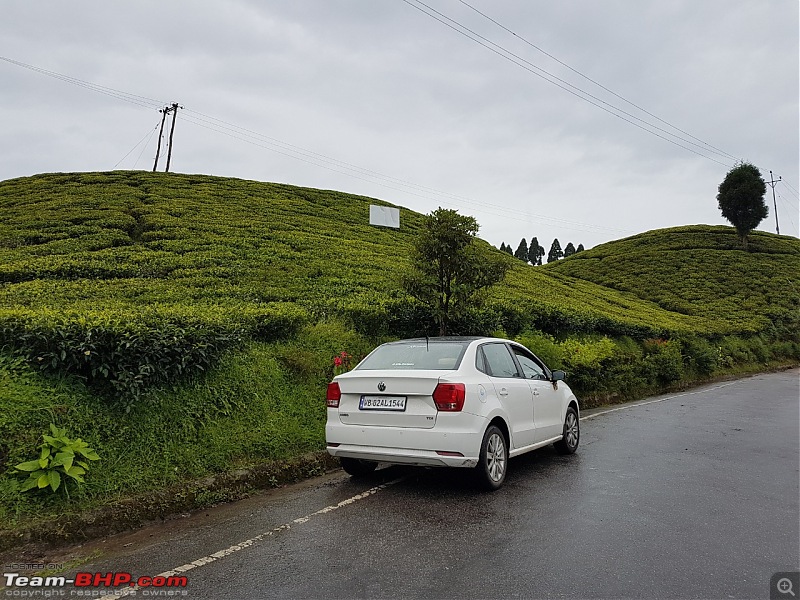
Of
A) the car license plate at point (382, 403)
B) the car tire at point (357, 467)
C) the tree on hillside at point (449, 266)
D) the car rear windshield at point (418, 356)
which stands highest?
the tree on hillside at point (449, 266)

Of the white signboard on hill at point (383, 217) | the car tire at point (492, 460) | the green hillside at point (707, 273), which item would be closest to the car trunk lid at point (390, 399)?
the car tire at point (492, 460)

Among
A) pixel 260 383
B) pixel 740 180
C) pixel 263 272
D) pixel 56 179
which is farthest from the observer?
pixel 740 180

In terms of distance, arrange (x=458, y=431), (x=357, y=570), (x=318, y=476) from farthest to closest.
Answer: (x=318, y=476) < (x=458, y=431) < (x=357, y=570)

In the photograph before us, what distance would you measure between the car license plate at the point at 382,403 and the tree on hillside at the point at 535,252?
333ft

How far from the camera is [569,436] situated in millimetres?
7719

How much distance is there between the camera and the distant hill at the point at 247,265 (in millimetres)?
11891

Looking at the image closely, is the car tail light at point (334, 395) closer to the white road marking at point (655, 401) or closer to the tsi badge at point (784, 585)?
the tsi badge at point (784, 585)

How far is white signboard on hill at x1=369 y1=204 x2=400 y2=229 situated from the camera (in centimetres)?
2633

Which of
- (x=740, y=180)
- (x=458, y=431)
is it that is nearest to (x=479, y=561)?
(x=458, y=431)

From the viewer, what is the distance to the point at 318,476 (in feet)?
21.8

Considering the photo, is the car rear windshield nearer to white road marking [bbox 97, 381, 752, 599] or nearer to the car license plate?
the car license plate

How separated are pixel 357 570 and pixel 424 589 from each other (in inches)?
20.7

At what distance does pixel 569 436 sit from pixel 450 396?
10.0ft

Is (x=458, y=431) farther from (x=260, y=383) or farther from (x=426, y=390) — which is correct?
(x=260, y=383)
